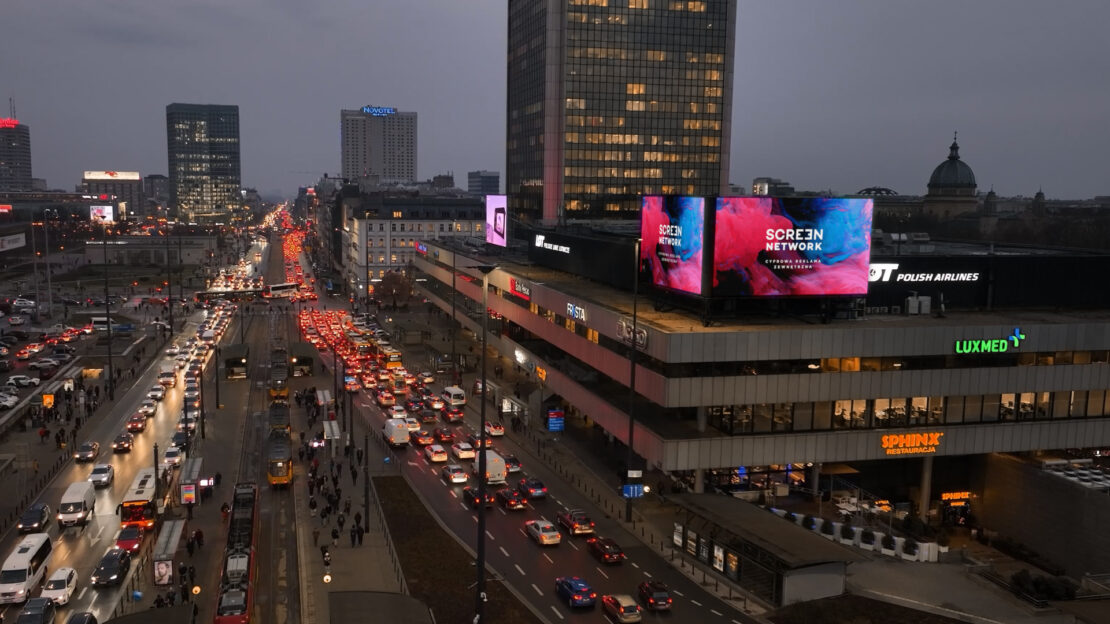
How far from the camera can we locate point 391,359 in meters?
92.2

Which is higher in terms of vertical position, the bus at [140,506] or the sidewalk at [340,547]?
the bus at [140,506]

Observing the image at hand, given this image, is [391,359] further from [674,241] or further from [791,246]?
[791,246]

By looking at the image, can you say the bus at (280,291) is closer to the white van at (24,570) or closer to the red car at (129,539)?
the red car at (129,539)

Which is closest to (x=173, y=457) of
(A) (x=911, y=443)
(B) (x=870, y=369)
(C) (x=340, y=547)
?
(C) (x=340, y=547)

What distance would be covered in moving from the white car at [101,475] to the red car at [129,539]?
1086 centimetres

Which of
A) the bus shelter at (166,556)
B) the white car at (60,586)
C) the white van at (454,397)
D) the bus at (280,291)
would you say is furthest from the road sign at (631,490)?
the bus at (280,291)

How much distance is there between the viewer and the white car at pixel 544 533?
4128 centimetres

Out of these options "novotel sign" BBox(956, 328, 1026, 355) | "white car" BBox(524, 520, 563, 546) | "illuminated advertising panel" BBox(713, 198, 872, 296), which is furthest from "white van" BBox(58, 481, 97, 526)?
"novotel sign" BBox(956, 328, 1026, 355)

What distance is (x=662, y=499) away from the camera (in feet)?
159

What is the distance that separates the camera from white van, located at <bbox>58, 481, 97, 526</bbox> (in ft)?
142

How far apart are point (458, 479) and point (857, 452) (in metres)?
23.3

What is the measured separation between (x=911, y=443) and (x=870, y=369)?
16.5ft

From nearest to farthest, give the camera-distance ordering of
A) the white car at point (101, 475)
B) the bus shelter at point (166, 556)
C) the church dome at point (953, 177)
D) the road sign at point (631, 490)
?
1. the bus shelter at point (166, 556)
2. the road sign at point (631, 490)
3. the white car at point (101, 475)
4. the church dome at point (953, 177)

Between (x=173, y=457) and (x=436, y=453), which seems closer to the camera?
(x=173, y=457)
